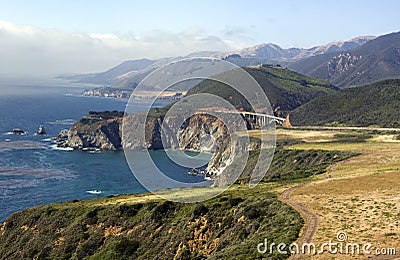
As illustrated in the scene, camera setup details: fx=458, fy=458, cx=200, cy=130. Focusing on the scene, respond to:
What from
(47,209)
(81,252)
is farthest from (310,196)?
(47,209)

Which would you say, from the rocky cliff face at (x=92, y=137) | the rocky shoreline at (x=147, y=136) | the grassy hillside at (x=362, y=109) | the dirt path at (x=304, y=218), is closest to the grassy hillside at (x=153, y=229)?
the dirt path at (x=304, y=218)

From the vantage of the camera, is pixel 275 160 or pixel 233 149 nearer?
pixel 275 160

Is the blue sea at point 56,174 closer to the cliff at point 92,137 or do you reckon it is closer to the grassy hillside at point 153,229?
the cliff at point 92,137

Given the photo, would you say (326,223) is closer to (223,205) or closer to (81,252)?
(223,205)

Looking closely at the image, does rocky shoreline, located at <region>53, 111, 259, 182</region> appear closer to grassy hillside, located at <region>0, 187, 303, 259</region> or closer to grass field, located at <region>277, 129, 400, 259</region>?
grassy hillside, located at <region>0, 187, 303, 259</region>

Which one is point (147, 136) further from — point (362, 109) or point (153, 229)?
point (153, 229)
